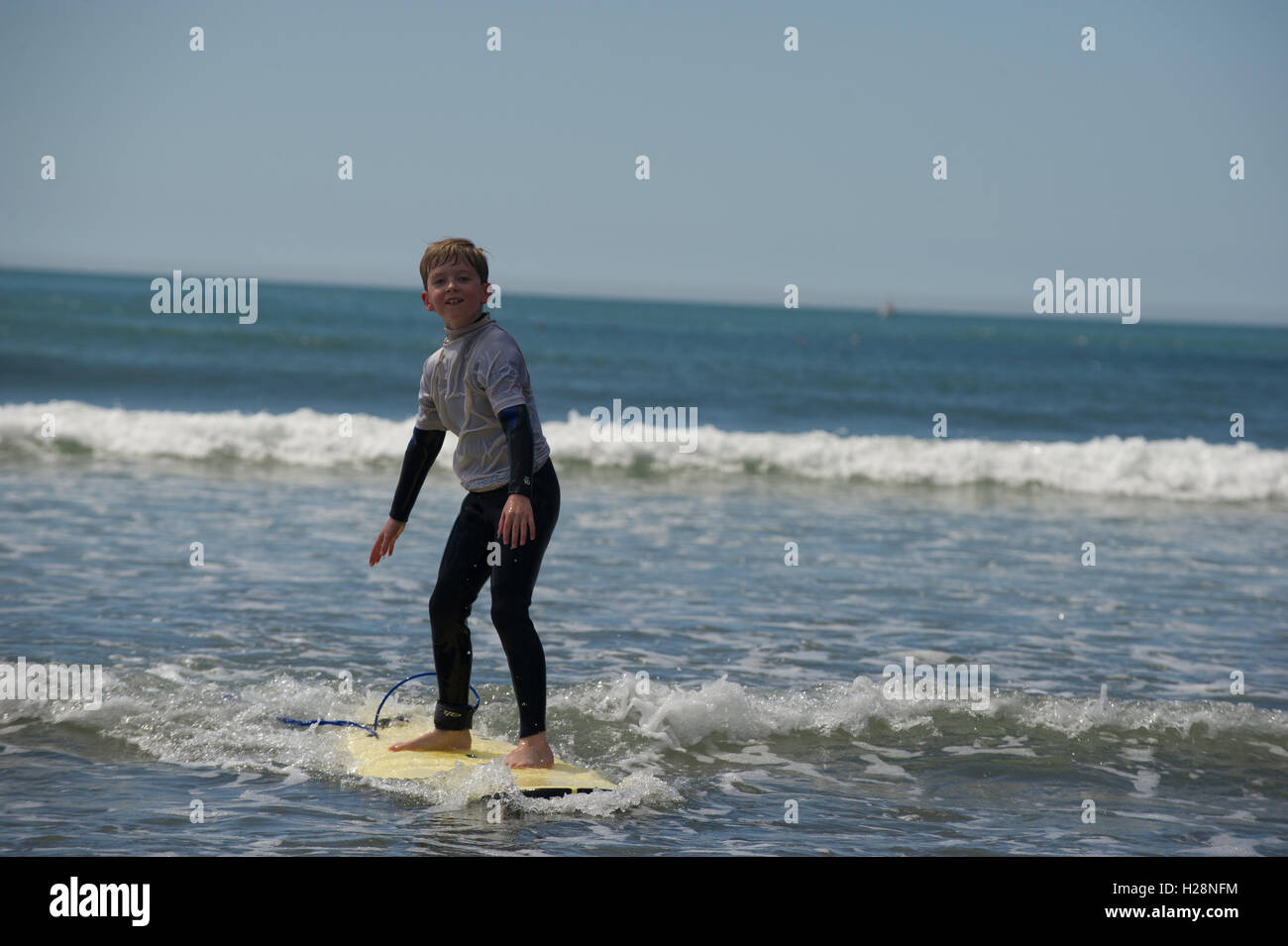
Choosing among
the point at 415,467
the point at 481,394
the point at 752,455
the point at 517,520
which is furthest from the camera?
the point at 752,455

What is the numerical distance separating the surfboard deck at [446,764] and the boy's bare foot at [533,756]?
0.11ft

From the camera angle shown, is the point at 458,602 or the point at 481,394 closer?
the point at 481,394

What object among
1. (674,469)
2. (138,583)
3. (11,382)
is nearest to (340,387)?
(11,382)

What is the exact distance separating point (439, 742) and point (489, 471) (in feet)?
3.95

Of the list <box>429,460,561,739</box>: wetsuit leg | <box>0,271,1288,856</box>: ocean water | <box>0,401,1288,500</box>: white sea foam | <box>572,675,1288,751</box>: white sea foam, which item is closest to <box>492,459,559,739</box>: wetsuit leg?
<box>429,460,561,739</box>: wetsuit leg

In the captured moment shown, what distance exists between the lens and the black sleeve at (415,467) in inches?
195

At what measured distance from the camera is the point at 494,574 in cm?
467

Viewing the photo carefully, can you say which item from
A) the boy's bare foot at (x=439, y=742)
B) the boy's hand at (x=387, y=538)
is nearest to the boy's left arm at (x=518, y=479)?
the boy's hand at (x=387, y=538)

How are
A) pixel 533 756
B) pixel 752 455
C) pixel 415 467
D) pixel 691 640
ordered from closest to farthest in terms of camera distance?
pixel 533 756 → pixel 415 467 → pixel 691 640 → pixel 752 455

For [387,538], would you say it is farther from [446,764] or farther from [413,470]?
[446,764]

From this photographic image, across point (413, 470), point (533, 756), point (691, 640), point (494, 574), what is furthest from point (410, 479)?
point (691, 640)

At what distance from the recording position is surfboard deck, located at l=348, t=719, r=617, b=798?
15.1 feet
